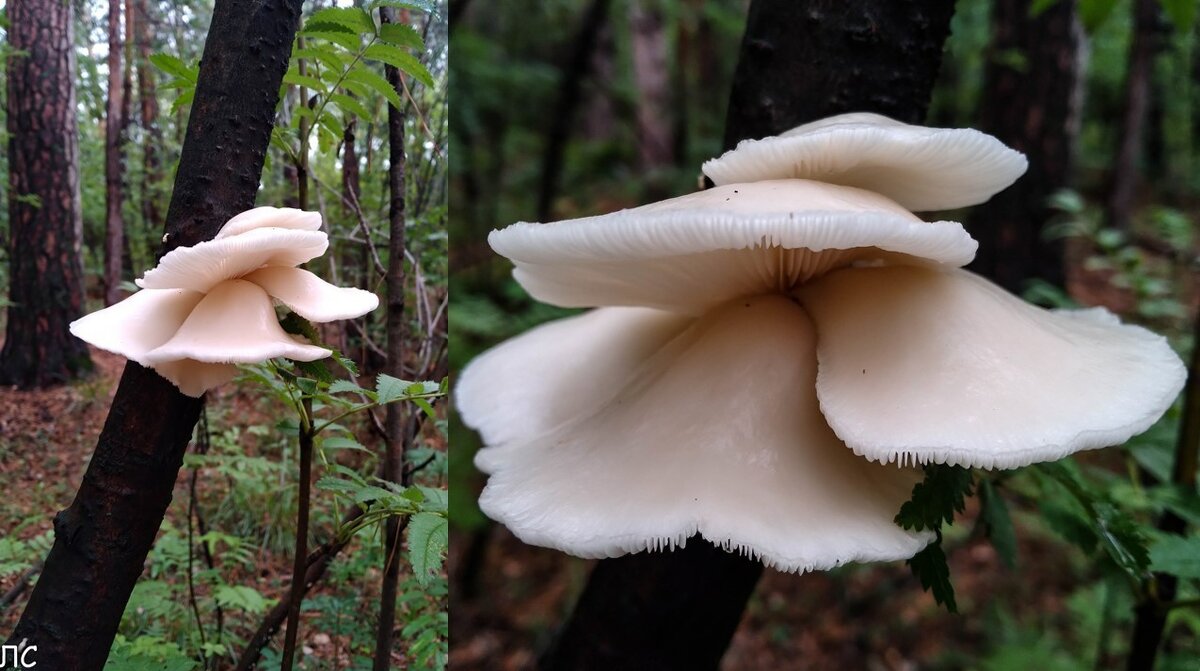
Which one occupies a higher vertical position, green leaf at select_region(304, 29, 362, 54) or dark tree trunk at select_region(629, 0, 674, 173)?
dark tree trunk at select_region(629, 0, 674, 173)

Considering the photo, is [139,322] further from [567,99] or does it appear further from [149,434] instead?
[567,99]

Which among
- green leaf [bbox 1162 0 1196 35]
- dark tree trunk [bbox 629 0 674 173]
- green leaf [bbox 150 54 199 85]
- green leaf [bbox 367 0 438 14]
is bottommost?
green leaf [bbox 150 54 199 85]

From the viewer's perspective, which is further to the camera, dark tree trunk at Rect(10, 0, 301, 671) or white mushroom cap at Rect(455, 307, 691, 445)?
white mushroom cap at Rect(455, 307, 691, 445)

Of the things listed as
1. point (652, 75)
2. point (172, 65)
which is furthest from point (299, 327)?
point (652, 75)

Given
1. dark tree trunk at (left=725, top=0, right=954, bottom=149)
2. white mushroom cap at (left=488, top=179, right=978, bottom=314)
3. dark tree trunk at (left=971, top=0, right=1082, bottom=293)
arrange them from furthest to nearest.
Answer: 1. dark tree trunk at (left=971, top=0, right=1082, bottom=293)
2. dark tree trunk at (left=725, top=0, right=954, bottom=149)
3. white mushroom cap at (left=488, top=179, right=978, bottom=314)

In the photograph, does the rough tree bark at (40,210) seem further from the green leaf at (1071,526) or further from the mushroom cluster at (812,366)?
the green leaf at (1071,526)

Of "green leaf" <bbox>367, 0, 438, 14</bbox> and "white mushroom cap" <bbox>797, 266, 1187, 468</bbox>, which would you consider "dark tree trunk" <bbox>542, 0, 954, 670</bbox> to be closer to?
"white mushroom cap" <bbox>797, 266, 1187, 468</bbox>

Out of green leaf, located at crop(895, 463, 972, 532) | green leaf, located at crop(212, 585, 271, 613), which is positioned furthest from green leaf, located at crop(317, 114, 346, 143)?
green leaf, located at crop(895, 463, 972, 532)
